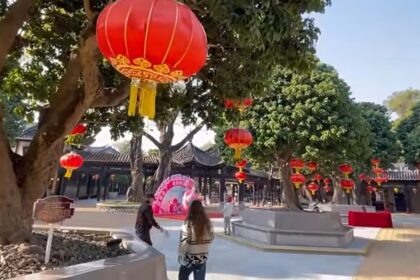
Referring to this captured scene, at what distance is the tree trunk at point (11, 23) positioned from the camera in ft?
14.6

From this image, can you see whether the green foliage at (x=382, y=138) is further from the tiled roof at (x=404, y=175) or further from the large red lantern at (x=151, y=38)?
the large red lantern at (x=151, y=38)

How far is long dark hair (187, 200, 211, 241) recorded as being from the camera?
388cm

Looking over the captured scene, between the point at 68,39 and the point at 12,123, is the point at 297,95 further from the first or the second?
the point at 12,123

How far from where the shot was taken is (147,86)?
9.61ft

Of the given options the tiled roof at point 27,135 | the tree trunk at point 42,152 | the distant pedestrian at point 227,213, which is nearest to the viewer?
the tree trunk at point 42,152

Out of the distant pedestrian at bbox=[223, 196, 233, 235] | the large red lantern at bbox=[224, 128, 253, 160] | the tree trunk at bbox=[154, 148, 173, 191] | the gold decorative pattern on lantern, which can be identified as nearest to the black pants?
the large red lantern at bbox=[224, 128, 253, 160]

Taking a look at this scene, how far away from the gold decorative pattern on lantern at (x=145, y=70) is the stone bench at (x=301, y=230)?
25.5 ft

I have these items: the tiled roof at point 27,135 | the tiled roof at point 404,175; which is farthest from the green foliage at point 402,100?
the tiled roof at point 27,135

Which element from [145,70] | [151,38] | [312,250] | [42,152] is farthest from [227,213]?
[151,38]

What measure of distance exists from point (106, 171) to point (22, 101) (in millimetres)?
20776

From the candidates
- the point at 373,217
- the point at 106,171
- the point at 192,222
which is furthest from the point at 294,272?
the point at 106,171

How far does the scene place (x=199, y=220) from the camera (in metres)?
3.93

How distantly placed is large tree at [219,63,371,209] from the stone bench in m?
2.41

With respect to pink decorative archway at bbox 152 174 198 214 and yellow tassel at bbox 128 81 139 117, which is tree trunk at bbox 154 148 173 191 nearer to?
pink decorative archway at bbox 152 174 198 214
